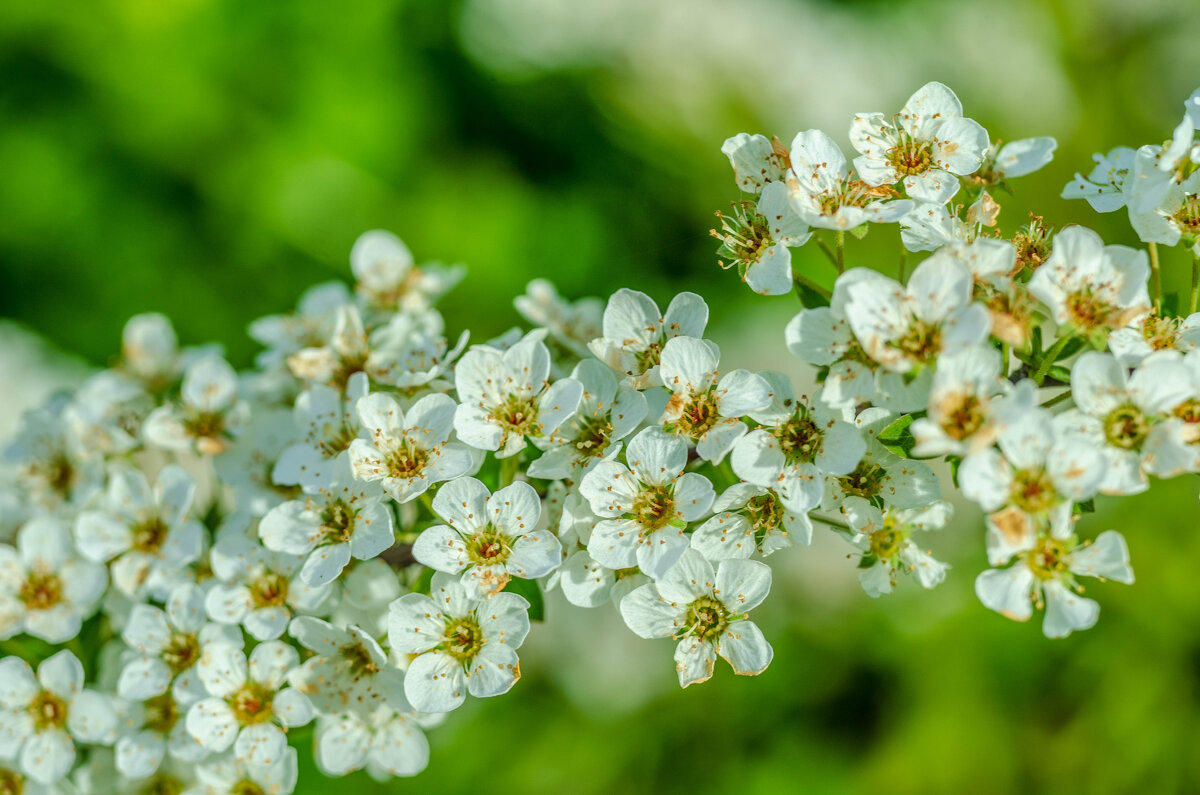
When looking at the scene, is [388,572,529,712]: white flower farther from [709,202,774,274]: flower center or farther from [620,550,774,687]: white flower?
[709,202,774,274]: flower center

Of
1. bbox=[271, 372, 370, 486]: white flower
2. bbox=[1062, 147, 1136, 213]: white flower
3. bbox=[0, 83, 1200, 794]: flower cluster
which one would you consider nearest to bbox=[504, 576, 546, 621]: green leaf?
bbox=[0, 83, 1200, 794]: flower cluster

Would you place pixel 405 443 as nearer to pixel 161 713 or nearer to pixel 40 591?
pixel 161 713

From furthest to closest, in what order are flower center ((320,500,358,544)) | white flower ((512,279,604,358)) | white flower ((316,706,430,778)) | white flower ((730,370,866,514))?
white flower ((512,279,604,358))
white flower ((316,706,430,778))
flower center ((320,500,358,544))
white flower ((730,370,866,514))

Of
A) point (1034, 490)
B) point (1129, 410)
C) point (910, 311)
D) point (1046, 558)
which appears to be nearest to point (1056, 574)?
point (1046, 558)

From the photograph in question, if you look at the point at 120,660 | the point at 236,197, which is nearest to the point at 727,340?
the point at 236,197

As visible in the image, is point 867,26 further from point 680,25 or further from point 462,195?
point 462,195

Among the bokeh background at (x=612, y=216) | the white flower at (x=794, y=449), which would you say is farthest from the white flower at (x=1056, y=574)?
the bokeh background at (x=612, y=216)
